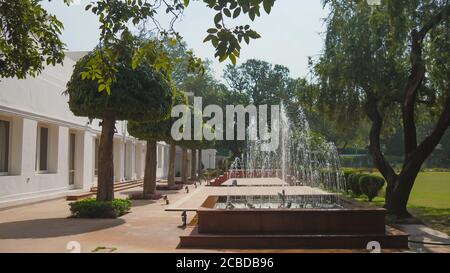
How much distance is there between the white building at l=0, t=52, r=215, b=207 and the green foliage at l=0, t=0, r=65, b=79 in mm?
6170

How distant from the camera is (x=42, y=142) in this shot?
1808cm

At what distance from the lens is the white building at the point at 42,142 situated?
49.2ft

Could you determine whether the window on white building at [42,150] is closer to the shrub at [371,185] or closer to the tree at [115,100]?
the tree at [115,100]

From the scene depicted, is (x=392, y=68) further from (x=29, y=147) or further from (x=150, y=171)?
(x=29, y=147)

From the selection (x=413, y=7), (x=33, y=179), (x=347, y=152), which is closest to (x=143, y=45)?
(x=413, y=7)

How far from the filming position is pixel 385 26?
1402 centimetres

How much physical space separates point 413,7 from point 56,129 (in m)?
13.4

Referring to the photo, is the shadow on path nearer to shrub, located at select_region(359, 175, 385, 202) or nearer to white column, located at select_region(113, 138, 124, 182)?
shrub, located at select_region(359, 175, 385, 202)

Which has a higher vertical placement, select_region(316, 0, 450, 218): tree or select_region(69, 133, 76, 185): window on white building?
select_region(316, 0, 450, 218): tree

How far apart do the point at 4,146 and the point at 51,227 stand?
5.42 m

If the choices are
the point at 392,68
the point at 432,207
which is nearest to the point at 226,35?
the point at 392,68

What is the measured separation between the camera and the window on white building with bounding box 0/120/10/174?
49.1ft

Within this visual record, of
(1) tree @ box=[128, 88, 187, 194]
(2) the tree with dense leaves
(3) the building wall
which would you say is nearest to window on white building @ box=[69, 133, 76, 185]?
(3) the building wall
